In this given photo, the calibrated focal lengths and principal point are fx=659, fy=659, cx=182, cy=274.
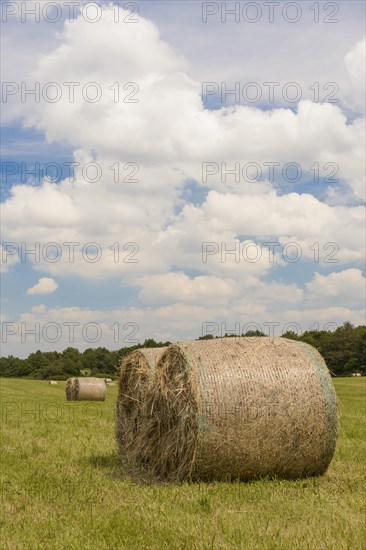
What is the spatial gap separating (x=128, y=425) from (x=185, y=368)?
9.90 feet

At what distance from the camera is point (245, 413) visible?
978cm

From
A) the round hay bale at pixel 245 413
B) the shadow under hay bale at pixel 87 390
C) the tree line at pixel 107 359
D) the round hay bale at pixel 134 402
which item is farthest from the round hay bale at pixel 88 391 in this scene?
the tree line at pixel 107 359

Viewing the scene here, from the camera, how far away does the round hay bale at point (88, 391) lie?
34531 millimetres

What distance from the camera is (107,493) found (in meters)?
8.80

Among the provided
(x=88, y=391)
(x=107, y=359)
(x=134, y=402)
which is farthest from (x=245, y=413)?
(x=107, y=359)

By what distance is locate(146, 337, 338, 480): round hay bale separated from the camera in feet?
31.8

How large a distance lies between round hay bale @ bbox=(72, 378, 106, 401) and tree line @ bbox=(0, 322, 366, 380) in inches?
1887

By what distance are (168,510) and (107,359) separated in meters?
110

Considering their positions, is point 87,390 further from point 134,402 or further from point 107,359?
point 107,359

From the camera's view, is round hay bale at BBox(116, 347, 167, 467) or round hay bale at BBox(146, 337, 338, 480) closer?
round hay bale at BBox(146, 337, 338, 480)

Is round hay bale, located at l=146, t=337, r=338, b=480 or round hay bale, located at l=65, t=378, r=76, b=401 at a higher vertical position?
round hay bale, located at l=146, t=337, r=338, b=480

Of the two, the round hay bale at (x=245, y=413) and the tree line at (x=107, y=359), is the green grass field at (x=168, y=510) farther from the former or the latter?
the tree line at (x=107, y=359)

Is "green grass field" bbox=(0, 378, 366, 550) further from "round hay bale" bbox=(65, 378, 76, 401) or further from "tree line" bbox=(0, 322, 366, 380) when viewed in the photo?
"tree line" bbox=(0, 322, 366, 380)

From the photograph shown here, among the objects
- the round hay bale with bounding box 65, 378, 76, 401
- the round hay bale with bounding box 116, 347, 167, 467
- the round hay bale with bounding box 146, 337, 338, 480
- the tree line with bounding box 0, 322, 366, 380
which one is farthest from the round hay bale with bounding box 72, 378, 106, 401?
the tree line with bounding box 0, 322, 366, 380
